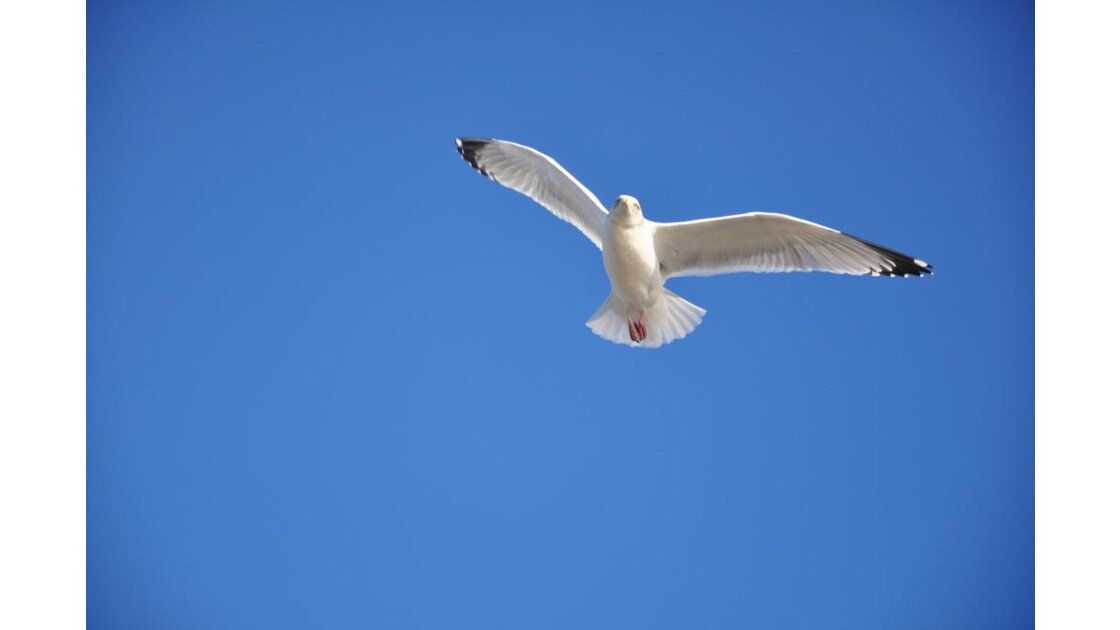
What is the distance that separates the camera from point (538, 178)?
214 inches

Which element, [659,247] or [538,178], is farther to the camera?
[538,178]

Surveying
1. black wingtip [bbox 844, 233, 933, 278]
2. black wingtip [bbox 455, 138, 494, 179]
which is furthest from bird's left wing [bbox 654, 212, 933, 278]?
black wingtip [bbox 455, 138, 494, 179]

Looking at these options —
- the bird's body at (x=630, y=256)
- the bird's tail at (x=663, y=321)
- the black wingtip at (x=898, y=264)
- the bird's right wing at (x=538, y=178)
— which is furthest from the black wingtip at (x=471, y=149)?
the black wingtip at (x=898, y=264)

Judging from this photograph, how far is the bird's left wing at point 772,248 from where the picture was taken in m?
4.95

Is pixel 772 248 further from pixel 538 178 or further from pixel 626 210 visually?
pixel 538 178

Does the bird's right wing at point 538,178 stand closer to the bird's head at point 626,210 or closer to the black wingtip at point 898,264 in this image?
the bird's head at point 626,210

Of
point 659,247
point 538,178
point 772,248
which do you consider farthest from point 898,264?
point 538,178

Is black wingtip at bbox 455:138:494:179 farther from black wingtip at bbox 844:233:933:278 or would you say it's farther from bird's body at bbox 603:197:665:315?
black wingtip at bbox 844:233:933:278

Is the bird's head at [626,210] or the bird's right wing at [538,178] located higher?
the bird's right wing at [538,178]

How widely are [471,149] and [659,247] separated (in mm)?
1160

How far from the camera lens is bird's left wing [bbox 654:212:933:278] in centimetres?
495

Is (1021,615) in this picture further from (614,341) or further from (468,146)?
(468,146)

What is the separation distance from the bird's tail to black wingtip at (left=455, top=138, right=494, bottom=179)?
0.99 m
